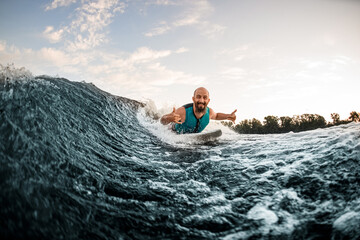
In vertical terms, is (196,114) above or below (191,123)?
above

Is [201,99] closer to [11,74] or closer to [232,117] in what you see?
[232,117]

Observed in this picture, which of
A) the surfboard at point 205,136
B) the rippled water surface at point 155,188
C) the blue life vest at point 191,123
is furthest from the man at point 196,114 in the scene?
the rippled water surface at point 155,188

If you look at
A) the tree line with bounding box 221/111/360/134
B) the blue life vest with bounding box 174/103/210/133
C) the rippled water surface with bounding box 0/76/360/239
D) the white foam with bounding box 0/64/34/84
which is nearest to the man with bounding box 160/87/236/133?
the blue life vest with bounding box 174/103/210/133

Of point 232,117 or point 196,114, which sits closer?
point 196,114

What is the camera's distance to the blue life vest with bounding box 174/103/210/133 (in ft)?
22.9

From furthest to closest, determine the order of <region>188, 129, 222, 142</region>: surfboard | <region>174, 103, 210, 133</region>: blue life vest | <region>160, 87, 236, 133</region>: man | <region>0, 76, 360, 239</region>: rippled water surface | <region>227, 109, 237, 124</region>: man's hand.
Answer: <region>227, 109, 237, 124</region>: man's hand
<region>174, 103, 210, 133</region>: blue life vest
<region>160, 87, 236, 133</region>: man
<region>188, 129, 222, 142</region>: surfboard
<region>0, 76, 360, 239</region>: rippled water surface

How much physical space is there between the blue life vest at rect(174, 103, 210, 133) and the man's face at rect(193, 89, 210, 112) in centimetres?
29

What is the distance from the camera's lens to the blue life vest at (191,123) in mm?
6980

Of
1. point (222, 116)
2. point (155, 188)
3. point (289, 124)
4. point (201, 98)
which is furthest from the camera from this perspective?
point (289, 124)

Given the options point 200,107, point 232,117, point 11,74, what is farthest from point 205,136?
point 11,74

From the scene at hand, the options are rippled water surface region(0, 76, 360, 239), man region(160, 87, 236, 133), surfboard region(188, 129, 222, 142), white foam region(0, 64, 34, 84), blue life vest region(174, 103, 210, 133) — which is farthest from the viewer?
blue life vest region(174, 103, 210, 133)

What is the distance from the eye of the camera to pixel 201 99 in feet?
21.8

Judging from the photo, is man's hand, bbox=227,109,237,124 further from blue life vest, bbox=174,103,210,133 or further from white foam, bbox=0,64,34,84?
white foam, bbox=0,64,34,84

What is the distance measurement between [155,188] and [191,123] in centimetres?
429
